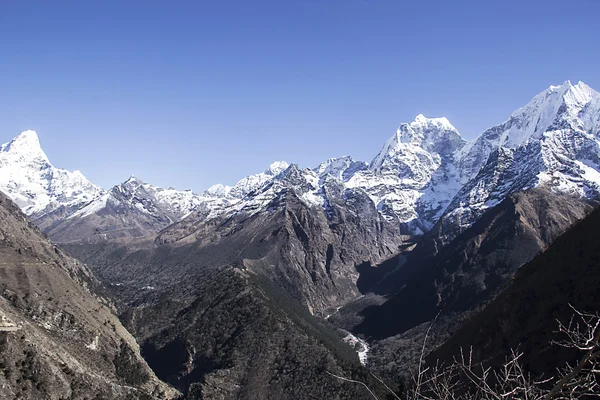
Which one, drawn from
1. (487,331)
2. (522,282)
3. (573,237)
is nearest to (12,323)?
(487,331)

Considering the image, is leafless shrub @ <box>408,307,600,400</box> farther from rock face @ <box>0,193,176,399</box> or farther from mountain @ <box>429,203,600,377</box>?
mountain @ <box>429,203,600,377</box>

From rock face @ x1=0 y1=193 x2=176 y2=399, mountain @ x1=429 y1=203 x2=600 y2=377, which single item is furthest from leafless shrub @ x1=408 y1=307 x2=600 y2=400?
mountain @ x1=429 y1=203 x2=600 y2=377

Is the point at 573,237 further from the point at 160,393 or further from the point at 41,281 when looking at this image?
the point at 41,281

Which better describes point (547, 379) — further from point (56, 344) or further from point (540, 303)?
point (540, 303)

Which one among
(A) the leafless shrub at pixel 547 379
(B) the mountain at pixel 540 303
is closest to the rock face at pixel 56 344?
(B) the mountain at pixel 540 303

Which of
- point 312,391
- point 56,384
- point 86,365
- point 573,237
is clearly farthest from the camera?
point 312,391

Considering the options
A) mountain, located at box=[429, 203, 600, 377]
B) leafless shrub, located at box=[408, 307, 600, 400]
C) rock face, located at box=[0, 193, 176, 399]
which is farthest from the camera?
mountain, located at box=[429, 203, 600, 377]

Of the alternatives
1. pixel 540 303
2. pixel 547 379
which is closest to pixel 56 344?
pixel 540 303

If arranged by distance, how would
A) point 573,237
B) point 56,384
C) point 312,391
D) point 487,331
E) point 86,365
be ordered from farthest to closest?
point 312,391 → point 573,237 → point 487,331 → point 86,365 → point 56,384
